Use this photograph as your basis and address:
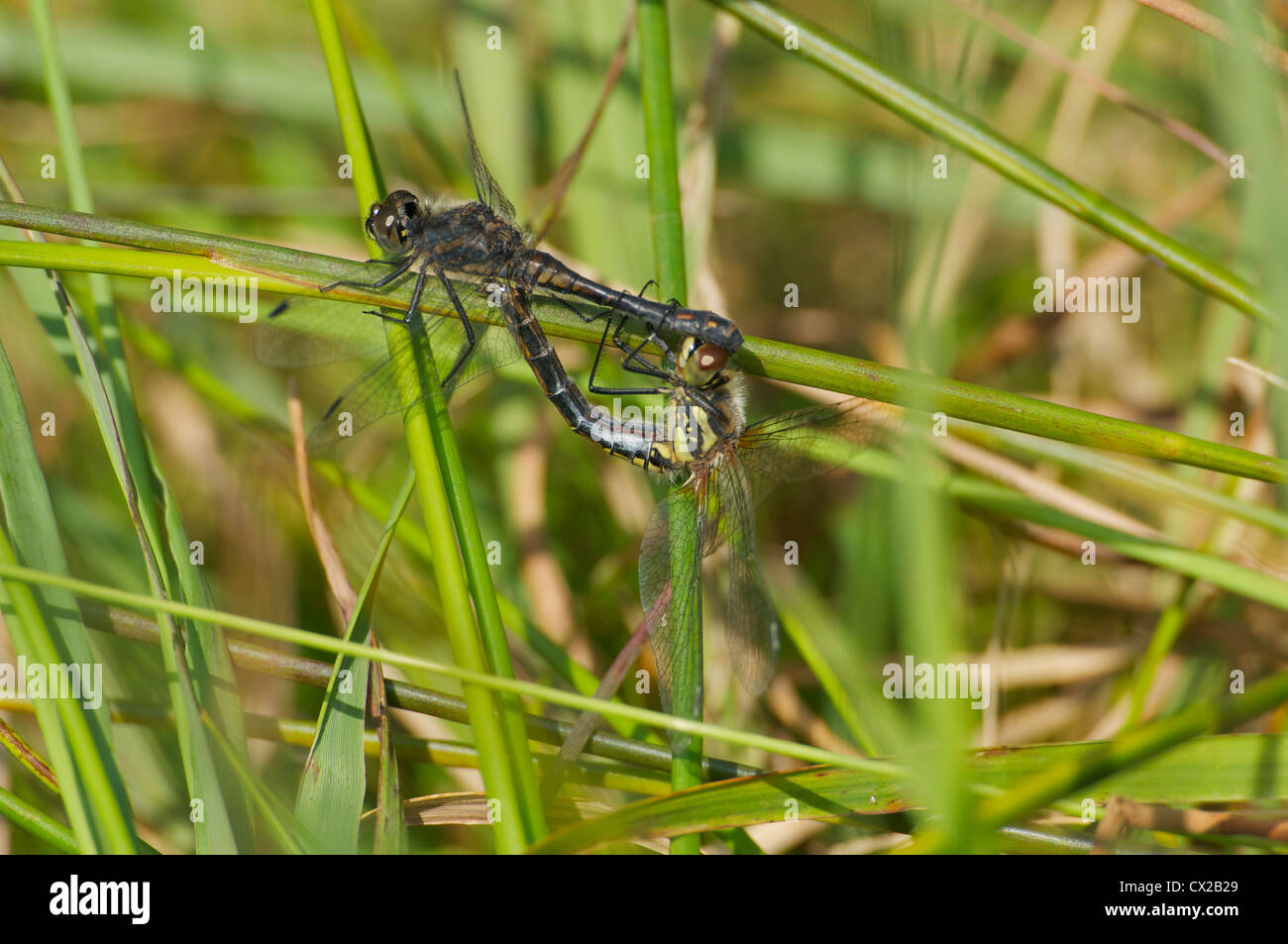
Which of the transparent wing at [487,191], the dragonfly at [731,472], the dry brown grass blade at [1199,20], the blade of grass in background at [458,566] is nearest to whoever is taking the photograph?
the blade of grass in background at [458,566]

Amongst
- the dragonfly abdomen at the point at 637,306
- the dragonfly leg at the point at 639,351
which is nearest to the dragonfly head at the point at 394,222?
the dragonfly abdomen at the point at 637,306

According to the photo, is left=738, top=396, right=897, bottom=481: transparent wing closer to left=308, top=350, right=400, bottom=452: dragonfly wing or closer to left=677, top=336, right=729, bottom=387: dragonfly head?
left=677, top=336, right=729, bottom=387: dragonfly head

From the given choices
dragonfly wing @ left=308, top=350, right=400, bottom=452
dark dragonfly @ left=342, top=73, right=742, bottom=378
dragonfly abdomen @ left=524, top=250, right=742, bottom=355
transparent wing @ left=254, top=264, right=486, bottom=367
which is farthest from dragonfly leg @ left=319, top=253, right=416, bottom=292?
dragonfly abdomen @ left=524, top=250, right=742, bottom=355

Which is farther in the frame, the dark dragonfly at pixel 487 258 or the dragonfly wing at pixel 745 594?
the dragonfly wing at pixel 745 594

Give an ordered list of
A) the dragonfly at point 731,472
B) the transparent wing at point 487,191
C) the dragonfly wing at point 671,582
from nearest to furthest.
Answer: the dragonfly wing at point 671,582, the dragonfly at point 731,472, the transparent wing at point 487,191

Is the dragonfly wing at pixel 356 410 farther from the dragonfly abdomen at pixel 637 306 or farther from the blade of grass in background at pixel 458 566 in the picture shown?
the dragonfly abdomen at pixel 637 306

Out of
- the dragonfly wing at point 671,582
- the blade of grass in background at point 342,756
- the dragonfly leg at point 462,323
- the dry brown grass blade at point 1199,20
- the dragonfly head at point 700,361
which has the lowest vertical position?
the blade of grass in background at point 342,756

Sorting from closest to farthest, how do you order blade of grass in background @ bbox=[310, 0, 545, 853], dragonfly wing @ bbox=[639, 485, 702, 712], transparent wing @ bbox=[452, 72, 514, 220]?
blade of grass in background @ bbox=[310, 0, 545, 853]
dragonfly wing @ bbox=[639, 485, 702, 712]
transparent wing @ bbox=[452, 72, 514, 220]
